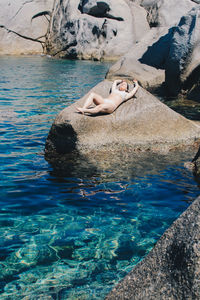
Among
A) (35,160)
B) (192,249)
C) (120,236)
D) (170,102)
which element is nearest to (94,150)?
(35,160)

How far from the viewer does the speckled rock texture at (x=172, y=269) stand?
229 centimetres

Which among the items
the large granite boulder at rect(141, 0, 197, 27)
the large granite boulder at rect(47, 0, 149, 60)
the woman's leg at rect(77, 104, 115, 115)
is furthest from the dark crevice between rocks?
the large granite boulder at rect(47, 0, 149, 60)

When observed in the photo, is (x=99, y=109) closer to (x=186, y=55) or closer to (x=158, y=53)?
(x=186, y=55)

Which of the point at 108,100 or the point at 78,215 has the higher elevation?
the point at 108,100

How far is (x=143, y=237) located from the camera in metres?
4.30

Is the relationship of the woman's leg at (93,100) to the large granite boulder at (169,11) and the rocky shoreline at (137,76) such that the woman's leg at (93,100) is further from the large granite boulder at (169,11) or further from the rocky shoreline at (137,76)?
the large granite boulder at (169,11)

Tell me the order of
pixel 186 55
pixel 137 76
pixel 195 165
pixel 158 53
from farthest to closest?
pixel 158 53
pixel 137 76
pixel 186 55
pixel 195 165

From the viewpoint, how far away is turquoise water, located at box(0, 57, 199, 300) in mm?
3575

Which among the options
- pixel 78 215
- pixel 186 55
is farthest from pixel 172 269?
pixel 186 55

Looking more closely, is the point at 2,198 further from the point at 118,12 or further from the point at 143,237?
the point at 118,12

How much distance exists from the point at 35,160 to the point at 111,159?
1.54 m

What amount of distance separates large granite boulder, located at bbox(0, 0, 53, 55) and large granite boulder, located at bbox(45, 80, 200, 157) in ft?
100.0

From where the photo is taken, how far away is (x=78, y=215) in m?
4.82

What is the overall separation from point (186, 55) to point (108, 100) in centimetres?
715
